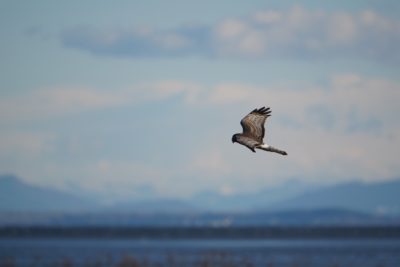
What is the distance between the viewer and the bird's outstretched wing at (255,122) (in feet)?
74.0

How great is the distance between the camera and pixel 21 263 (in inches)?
2835

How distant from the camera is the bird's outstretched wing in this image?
2255 cm

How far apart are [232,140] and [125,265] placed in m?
28.8

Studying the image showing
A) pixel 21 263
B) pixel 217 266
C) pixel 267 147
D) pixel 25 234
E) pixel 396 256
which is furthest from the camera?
pixel 25 234

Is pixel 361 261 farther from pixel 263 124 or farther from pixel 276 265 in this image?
pixel 263 124

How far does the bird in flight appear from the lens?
22.2 meters

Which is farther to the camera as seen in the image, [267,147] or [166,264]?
[166,264]

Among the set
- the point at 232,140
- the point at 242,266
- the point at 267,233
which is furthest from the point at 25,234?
the point at 232,140

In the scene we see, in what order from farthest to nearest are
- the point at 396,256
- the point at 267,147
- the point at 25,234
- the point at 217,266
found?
the point at 25,234 < the point at 396,256 < the point at 217,266 < the point at 267,147

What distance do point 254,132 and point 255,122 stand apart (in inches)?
10.9

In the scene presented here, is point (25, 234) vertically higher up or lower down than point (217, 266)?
higher up

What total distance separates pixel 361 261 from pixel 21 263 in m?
23.4

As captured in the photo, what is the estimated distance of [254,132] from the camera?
22594mm

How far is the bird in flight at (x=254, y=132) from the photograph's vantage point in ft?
72.8
